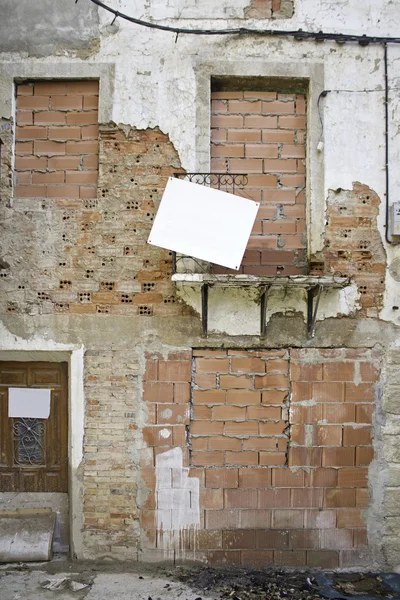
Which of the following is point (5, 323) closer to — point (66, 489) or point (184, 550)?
point (66, 489)

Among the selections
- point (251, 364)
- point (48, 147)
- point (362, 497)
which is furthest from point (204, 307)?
point (362, 497)

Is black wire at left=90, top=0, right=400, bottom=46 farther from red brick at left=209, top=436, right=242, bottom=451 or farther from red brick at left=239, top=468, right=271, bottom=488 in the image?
red brick at left=239, top=468, right=271, bottom=488

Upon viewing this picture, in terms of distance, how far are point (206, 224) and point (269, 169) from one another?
919 millimetres

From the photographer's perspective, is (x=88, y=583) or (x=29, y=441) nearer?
(x=88, y=583)

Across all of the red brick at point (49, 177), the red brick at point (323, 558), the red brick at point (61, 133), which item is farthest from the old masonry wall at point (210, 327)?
the red brick at point (61, 133)

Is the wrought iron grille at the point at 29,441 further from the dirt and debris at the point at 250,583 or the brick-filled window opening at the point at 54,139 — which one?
the brick-filled window opening at the point at 54,139

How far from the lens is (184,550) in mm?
4629

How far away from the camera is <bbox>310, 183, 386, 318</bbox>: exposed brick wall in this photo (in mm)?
4691

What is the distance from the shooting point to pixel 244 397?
4.67 m

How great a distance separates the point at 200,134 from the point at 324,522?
3.71 metres

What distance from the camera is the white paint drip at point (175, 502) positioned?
462 cm

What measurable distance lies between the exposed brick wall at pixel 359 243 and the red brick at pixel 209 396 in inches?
58.5

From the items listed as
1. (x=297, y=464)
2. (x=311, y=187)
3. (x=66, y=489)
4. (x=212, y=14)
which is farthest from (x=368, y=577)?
(x=212, y=14)

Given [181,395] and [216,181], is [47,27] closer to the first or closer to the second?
[216,181]
